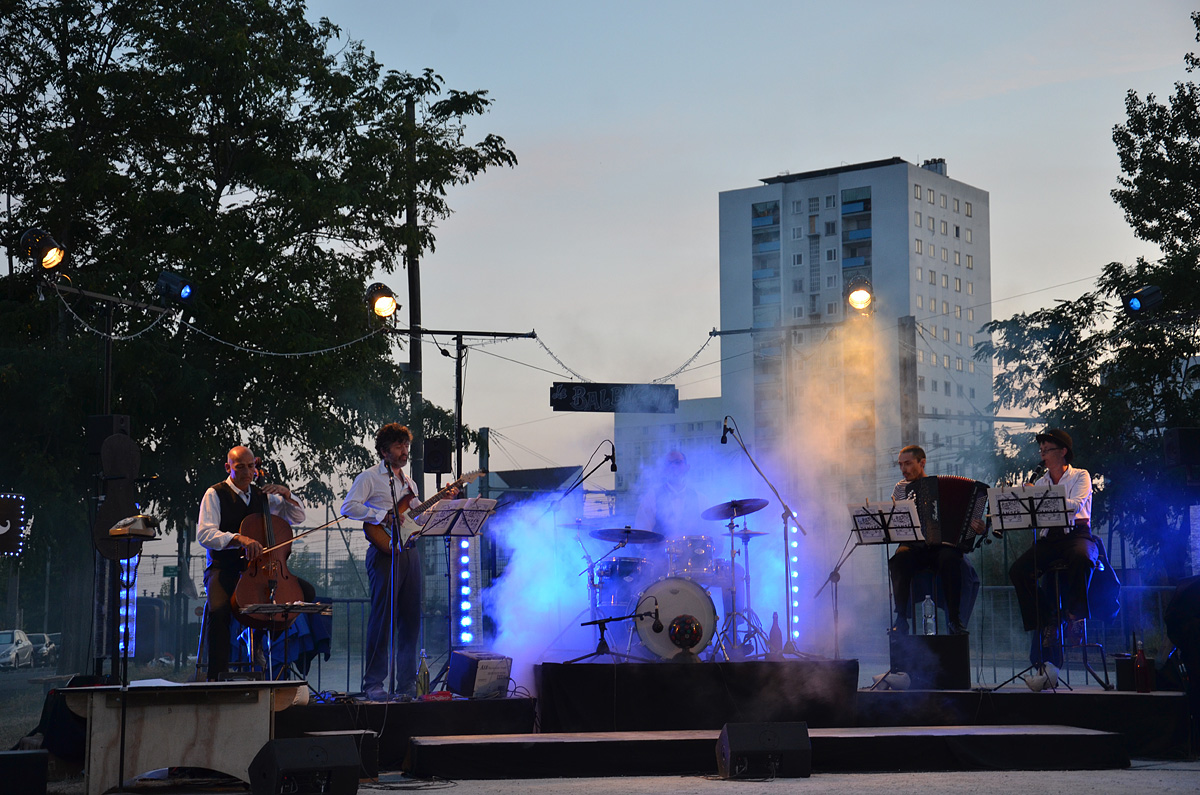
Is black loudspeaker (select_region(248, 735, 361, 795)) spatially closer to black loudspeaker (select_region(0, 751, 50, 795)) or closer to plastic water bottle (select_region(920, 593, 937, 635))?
black loudspeaker (select_region(0, 751, 50, 795))

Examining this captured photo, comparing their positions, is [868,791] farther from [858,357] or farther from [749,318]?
[749,318]

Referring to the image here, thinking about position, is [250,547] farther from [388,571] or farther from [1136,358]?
[1136,358]

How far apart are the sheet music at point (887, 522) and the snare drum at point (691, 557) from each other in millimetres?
2009

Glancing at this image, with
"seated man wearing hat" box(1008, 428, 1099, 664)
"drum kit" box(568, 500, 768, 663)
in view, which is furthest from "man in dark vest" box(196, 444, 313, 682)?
"seated man wearing hat" box(1008, 428, 1099, 664)

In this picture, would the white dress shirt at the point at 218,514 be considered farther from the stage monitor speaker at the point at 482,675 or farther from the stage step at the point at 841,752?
the stage step at the point at 841,752

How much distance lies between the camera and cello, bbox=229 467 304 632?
303 inches

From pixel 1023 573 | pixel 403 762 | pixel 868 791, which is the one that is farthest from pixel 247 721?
pixel 1023 573

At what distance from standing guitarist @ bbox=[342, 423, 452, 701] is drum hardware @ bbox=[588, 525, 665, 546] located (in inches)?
74.1

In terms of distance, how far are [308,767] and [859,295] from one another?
7.78 m

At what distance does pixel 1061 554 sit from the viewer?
27.1 feet

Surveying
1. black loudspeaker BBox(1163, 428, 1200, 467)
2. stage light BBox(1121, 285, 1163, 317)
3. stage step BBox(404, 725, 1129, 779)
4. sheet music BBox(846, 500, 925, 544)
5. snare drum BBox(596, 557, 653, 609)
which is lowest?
stage step BBox(404, 725, 1129, 779)

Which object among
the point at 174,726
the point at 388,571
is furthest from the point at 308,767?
the point at 388,571

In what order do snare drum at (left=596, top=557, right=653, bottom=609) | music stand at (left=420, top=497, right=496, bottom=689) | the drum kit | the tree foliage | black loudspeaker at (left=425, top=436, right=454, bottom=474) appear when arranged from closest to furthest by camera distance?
music stand at (left=420, top=497, right=496, bottom=689), the drum kit, snare drum at (left=596, top=557, right=653, bottom=609), black loudspeaker at (left=425, top=436, right=454, bottom=474), the tree foliage

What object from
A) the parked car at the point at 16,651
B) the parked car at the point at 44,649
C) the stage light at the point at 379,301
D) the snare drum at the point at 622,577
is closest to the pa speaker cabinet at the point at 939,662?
the snare drum at the point at 622,577
